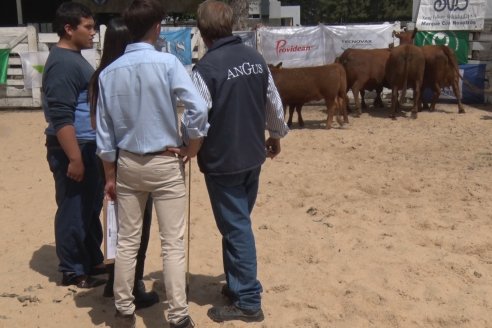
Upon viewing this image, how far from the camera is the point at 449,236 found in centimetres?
465

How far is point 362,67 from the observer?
36.6 ft

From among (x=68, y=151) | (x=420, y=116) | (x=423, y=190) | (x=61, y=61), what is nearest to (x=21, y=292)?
(x=68, y=151)

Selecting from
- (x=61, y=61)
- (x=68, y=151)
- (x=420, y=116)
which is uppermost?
(x=61, y=61)

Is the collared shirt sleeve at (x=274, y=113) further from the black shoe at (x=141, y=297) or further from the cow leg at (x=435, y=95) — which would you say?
the cow leg at (x=435, y=95)

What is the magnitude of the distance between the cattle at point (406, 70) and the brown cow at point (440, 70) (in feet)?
1.08

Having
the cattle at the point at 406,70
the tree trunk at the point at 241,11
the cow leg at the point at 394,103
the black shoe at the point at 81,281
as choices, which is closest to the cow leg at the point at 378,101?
the cattle at the point at 406,70

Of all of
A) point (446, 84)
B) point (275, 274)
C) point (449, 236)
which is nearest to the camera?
point (275, 274)

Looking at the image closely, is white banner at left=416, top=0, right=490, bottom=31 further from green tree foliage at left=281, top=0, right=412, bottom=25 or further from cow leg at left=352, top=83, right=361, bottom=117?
green tree foliage at left=281, top=0, right=412, bottom=25

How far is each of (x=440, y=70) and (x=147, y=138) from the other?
9.37m

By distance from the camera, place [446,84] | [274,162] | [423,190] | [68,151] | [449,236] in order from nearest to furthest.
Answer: [68,151]
[449,236]
[423,190]
[274,162]
[446,84]

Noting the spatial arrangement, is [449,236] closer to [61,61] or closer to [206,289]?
[206,289]

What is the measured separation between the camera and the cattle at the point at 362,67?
11.2 metres

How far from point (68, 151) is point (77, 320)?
1.00m

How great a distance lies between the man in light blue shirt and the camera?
2.87 meters
